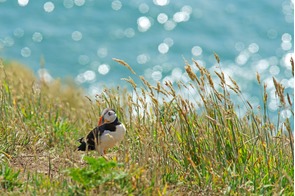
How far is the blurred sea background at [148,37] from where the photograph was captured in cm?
2586

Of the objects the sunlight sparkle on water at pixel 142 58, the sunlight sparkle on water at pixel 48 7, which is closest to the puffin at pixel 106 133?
the sunlight sparkle on water at pixel 142 58

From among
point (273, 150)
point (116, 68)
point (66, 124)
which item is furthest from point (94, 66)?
point (273, 150)

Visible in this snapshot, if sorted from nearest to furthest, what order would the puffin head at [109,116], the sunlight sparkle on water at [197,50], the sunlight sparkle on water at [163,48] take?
the puffin head at [109,116] < the sunlight sparkle on water at [197,50] < the sunlight sparkle on water at [163,48]

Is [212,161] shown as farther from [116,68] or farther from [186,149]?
[116,68]

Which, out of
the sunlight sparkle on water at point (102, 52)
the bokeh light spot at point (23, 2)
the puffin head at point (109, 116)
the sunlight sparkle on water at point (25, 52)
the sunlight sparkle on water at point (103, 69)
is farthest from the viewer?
the bokeh light spot at point (23, 2)

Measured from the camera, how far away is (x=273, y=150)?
585 cm

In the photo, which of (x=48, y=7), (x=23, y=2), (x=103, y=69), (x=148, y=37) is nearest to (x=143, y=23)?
(x=148, y=37)

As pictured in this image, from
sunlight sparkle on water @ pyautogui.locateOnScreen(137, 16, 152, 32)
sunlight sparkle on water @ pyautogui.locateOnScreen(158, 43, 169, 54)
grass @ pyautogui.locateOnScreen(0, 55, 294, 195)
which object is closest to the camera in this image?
grass @ pyautogui.locateOnScreen(0, 55, 294, 195)

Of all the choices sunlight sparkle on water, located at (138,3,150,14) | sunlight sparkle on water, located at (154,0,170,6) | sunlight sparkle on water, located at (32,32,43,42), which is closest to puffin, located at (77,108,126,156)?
sunlight sparkle on water, located at (32,32,43,42)

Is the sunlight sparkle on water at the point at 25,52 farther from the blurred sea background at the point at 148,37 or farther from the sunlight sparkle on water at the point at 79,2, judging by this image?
the sunlight sparkle on water at the point at 79,2

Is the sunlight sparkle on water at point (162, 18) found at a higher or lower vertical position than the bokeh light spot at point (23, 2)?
lower

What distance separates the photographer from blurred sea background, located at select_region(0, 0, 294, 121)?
2586 centimetres

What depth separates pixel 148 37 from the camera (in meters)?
28.3

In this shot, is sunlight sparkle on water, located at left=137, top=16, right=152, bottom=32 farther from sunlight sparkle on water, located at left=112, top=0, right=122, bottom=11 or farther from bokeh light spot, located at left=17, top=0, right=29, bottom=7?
bokeh light spot, located at left=17, top=0, right=29, bottom=7
